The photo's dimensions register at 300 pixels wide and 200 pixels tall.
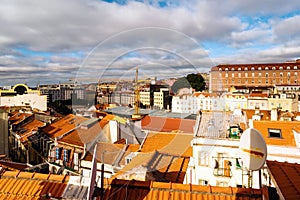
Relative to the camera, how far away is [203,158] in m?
10.1

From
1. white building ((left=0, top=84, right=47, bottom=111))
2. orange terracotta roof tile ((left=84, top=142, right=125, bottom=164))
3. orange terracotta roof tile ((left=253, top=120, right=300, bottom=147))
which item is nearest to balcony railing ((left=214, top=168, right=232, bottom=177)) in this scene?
orange terracotta roof tile ((left=253, top=120, right=300, bottom=147))

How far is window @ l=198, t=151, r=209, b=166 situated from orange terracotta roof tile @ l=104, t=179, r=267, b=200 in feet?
17.4

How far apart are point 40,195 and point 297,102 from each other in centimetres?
5156

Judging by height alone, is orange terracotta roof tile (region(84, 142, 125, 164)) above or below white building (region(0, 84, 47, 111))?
below

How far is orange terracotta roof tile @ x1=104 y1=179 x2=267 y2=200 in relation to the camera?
466cm

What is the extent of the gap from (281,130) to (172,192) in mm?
6553

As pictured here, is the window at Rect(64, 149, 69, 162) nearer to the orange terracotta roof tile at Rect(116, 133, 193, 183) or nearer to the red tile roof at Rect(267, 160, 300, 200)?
the orange terracotta roof tile at Rect(116, 133, 193, 183)

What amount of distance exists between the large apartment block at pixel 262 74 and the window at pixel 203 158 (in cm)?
6398

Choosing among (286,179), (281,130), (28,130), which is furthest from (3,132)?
(286,179)

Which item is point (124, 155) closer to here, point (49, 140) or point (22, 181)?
point (22, 181)

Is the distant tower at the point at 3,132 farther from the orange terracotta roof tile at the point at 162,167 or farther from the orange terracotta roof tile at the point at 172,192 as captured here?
the orange terracotta roof tile at the point at 172,192

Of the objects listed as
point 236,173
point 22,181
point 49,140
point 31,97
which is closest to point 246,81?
point 31,97

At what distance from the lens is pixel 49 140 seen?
19719 millimetres

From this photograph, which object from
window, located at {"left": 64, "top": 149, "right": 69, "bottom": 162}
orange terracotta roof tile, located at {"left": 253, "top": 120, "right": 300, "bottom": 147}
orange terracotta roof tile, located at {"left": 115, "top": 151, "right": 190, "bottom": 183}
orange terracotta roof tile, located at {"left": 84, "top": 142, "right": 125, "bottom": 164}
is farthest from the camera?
window, located at {"left": 64, "top": 149, "right": 69, "bottom": 162}
